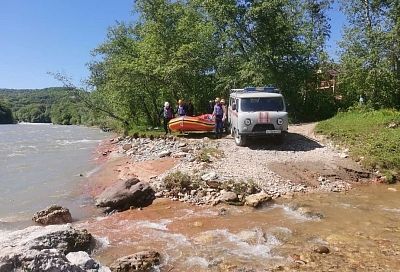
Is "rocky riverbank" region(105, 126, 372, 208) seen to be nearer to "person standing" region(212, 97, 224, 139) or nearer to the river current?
"person standing" region(212, 97, 224, 139)

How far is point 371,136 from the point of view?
19.1m

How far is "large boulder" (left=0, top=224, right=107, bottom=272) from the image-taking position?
6094mm

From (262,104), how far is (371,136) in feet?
17.2

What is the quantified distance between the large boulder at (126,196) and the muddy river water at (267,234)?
0.45 metres

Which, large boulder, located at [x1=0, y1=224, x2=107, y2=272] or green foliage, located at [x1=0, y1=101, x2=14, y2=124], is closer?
large boulder, located at [x1=0, y1=224, x2=107, y2=272]

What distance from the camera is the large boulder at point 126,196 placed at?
13.0 m

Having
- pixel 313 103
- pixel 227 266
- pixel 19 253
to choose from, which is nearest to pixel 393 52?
pixel 313 103

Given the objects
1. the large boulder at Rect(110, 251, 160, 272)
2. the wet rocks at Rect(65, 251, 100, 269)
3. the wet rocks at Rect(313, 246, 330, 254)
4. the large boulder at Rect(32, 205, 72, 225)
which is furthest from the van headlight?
the wet rocks at Rect(65, 251, 100, 269)

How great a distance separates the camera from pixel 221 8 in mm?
27984

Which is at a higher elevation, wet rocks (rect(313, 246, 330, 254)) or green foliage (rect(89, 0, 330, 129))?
green foliage (rect(89, 0, 330, 129))

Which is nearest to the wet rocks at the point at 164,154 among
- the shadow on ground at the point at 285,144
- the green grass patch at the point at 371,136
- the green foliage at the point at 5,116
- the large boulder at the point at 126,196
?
the shadow on ground at the point at 285,144

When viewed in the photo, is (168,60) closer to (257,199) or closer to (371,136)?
(371,136)

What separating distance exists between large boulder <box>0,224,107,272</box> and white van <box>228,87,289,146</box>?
10.9 m

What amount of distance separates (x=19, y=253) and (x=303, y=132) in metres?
18.8
